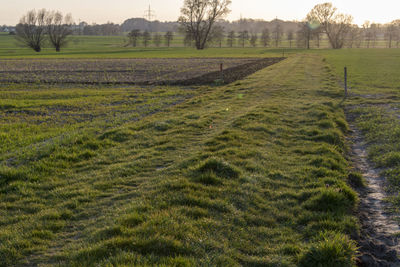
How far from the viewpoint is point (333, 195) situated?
6.64 m

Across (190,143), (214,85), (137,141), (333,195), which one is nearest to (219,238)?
(333,195)

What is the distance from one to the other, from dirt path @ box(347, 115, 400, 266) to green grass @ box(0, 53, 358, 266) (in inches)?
12.0

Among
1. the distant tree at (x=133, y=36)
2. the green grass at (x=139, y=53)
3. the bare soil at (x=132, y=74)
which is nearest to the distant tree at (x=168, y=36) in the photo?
the distant tree at (x=133, y=36)

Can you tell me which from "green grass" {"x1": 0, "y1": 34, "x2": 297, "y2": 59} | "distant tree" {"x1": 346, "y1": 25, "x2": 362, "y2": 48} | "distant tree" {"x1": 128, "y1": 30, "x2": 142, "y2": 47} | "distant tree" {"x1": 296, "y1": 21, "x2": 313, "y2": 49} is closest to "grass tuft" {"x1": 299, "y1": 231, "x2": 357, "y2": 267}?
"green grass" {"x1": 0, "y1": 34, "x2": 297, "y2": 59}

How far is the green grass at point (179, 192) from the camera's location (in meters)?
4.96

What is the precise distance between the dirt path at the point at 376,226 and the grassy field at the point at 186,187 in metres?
→ 0.24

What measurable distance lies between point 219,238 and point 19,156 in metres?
7.26

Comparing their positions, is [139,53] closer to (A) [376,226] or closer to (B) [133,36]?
(B) [133,36]

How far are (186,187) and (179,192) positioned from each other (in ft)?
0.86

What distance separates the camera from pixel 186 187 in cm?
699

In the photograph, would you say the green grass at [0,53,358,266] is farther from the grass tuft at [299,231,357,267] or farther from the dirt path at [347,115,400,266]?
the dirt path at [347,115,400,266]

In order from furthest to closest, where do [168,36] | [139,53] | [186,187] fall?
[168,36] → [139,53] → [186,187]

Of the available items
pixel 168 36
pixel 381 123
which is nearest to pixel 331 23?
pixel 168 36

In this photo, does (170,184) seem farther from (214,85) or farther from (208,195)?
(214,85)
